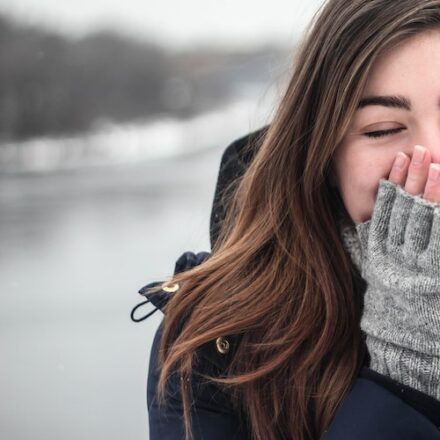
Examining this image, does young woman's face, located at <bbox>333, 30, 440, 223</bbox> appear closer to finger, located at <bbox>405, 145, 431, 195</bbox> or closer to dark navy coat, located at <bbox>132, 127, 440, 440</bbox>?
finger, located at <bbox>405, 145, 431, 195</bbox>

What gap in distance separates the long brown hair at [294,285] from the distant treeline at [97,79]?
385 centimetres

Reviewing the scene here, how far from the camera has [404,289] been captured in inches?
58.4

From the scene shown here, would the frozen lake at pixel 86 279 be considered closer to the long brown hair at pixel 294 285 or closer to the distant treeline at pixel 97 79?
the distant treeline at pixel 97 79

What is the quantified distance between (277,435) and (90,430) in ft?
4.18

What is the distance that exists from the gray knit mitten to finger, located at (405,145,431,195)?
2 centimetres

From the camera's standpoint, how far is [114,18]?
19.5 feet

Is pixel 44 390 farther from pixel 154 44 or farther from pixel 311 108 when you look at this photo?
pixel 154 44

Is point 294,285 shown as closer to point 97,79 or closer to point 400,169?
point 400,169

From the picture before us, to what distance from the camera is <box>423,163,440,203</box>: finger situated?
1490 millimetres

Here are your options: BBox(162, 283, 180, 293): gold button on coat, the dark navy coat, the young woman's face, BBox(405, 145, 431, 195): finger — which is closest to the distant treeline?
the dark navy coat

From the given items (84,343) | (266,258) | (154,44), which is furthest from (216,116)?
(266,258)

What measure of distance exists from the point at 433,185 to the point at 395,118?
134 mm

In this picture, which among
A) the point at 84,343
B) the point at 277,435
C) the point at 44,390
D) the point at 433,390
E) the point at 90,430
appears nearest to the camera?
the point at 433,390

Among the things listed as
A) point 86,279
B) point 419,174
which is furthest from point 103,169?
point 419,174
